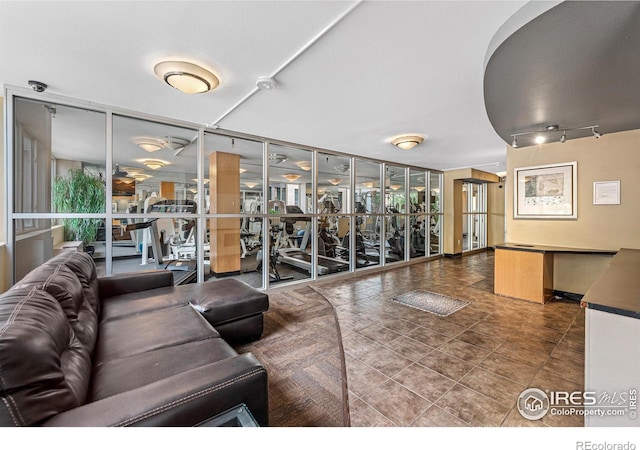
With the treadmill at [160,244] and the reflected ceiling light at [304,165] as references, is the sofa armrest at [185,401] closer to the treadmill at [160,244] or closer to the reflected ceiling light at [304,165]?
the treadmill at [160,244]

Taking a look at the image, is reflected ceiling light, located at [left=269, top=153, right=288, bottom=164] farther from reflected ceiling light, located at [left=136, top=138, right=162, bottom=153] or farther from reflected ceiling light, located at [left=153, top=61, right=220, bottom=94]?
reflected ceiling light, located at [left=153, top=61, right=220, bottom=94]

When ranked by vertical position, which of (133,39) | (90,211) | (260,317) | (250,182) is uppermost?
(133,39)

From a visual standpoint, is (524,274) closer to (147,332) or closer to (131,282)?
(147,332)

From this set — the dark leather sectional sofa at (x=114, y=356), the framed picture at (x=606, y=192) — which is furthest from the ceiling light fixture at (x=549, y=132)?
the dark leather sectional sofa at (x=114, y=356)

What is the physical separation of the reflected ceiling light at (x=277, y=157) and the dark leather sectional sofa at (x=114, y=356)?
3.02 m

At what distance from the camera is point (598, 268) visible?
13.0ft

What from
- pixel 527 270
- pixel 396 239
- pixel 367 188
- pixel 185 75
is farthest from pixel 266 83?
pixel 396 239

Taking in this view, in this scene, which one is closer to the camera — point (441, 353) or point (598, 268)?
point (441, 353)

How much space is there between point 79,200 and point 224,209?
1823 millimetres

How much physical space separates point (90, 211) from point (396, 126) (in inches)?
163

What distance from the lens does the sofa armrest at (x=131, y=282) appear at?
2.76m
